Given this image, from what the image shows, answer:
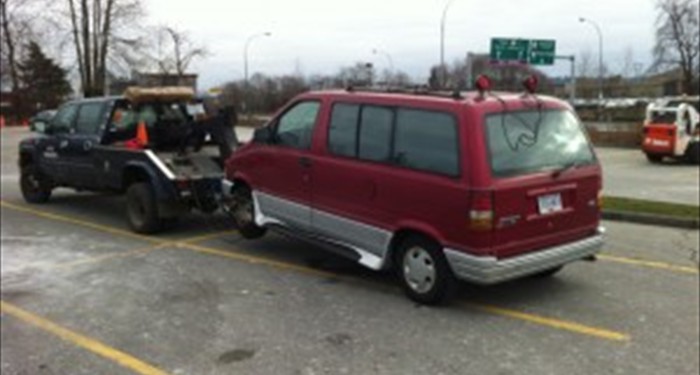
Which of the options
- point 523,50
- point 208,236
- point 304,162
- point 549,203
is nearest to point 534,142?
point 549,203

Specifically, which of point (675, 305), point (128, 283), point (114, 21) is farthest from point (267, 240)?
point (675, 305)

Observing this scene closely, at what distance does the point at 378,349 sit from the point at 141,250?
4.52 meters

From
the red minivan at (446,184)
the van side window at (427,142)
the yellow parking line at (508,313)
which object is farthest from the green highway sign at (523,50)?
the van side window at (427,142)

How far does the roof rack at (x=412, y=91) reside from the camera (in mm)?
6792

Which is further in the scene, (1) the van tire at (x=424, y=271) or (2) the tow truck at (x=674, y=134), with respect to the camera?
(2) the tow truck at (x=674, y=134)

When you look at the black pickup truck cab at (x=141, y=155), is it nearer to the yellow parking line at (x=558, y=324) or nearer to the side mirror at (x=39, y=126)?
the side mirror at (x=39, y=126)

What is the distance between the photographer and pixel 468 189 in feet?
20.5

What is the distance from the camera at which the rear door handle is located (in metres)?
7.82

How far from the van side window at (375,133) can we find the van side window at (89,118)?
5244mm

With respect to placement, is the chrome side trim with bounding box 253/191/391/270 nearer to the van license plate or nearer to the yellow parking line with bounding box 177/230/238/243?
the van license plate

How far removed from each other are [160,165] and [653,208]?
692 cm

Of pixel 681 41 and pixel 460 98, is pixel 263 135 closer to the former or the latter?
pixel 460 98

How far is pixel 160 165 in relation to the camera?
33.2 feet

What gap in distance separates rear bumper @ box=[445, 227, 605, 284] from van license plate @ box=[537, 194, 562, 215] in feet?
1.03
